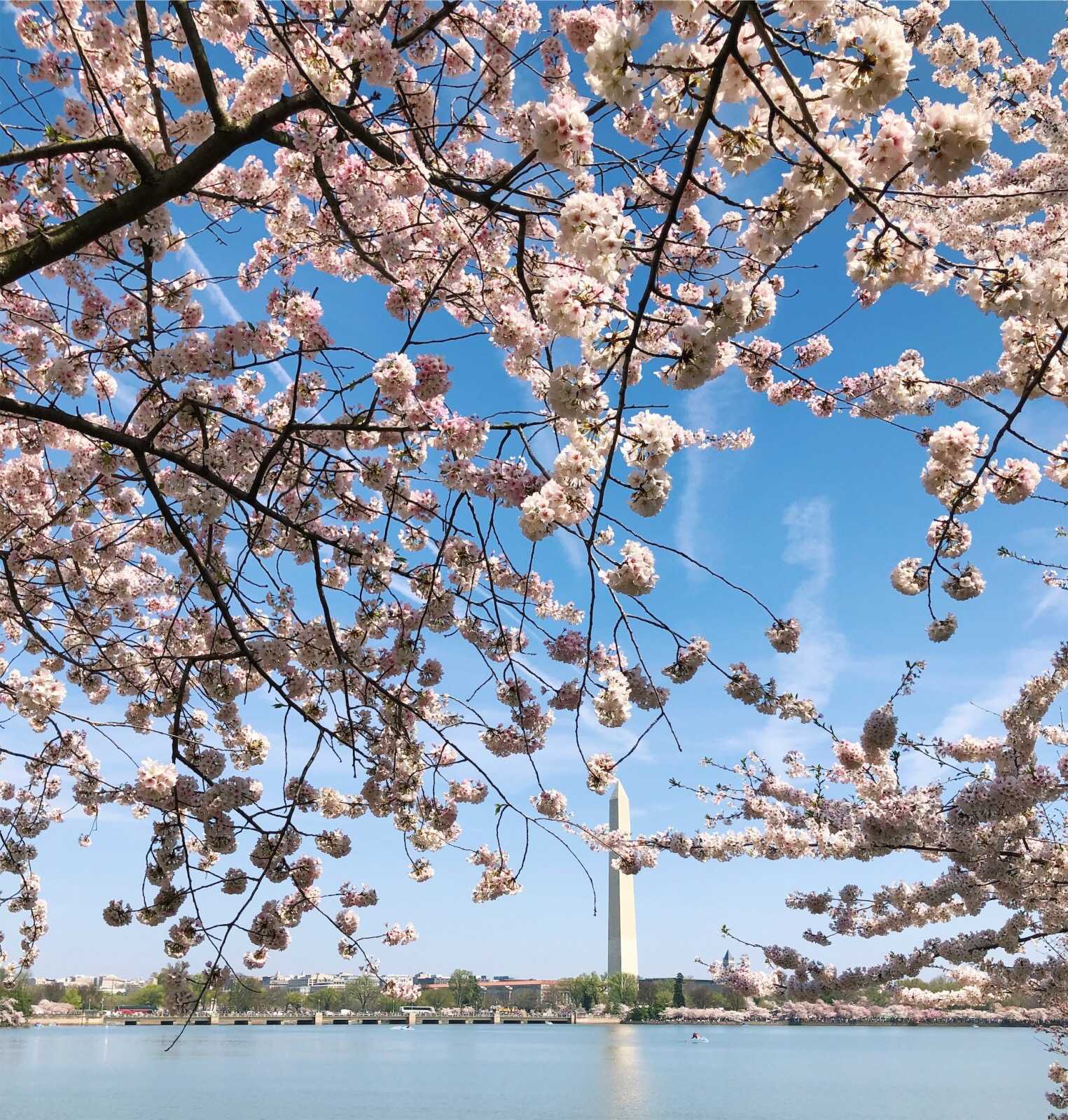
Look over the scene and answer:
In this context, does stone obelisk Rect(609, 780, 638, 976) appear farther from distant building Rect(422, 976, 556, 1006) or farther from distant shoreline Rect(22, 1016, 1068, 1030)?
distant building Rect(422, 976, 556, 1006)

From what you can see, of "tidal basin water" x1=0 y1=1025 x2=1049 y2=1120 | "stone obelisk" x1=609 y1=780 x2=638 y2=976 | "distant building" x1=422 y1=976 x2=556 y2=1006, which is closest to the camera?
"tidal basin water" x1=0 y1=1025 x2=1049 y2=1120

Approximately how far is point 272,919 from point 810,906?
538 centimetres

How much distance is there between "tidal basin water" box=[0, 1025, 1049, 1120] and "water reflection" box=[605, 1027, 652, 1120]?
9 cm

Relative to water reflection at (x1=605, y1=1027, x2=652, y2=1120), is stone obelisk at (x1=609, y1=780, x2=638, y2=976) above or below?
above

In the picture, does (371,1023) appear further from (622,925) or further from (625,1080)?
(625,1080)

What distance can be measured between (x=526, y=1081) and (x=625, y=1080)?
2.91 meters

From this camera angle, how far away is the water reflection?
1909 centimetres

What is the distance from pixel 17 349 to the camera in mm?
3814

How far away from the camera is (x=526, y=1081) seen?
25188 millimetres

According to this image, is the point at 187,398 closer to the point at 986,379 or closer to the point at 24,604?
the point at 24,604

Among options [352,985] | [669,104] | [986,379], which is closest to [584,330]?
[669,104]

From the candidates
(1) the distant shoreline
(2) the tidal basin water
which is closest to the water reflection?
(2) the tidal basin water

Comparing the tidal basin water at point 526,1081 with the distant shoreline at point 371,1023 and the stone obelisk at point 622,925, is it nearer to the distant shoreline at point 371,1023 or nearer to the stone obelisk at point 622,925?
the stone obelisk at point 622,925

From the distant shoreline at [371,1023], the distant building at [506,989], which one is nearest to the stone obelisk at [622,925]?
the distant shoreline at [371,1023]
